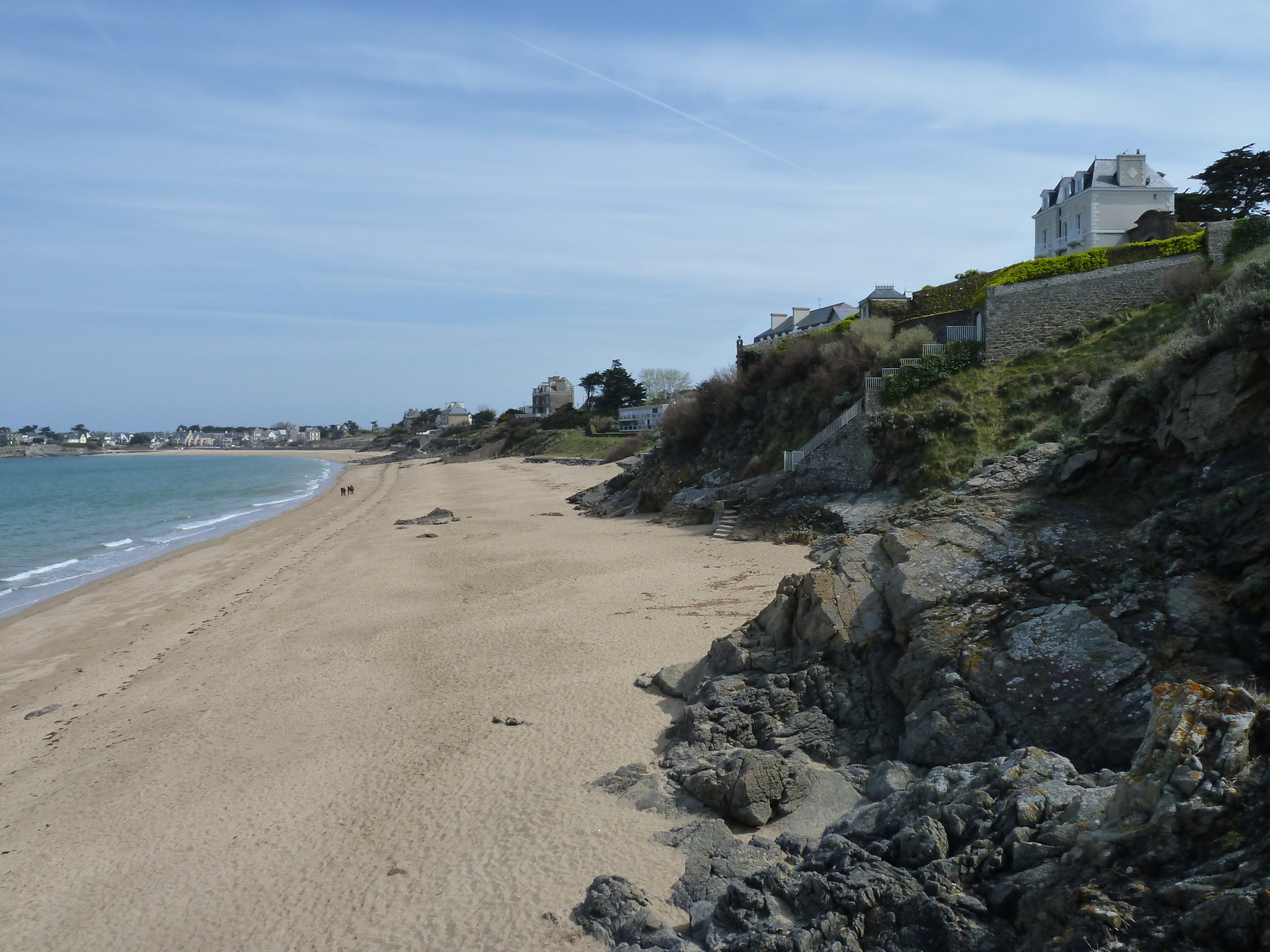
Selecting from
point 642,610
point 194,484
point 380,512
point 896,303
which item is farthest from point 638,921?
point 194,484

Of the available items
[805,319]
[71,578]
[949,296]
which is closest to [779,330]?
[805,319]

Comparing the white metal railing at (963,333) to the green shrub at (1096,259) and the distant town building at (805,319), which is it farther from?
the distant town building at (805,319)

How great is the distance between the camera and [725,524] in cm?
2353

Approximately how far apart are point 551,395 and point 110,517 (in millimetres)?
72589

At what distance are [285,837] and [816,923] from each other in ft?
19.4

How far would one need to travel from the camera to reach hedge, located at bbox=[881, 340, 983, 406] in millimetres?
22875

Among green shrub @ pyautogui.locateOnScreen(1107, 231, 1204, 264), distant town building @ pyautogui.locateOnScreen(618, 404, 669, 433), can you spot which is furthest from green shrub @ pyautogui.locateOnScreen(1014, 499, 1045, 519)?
distant town building @ pyautogui.locateOnScreen(618, 404, 669, 433)

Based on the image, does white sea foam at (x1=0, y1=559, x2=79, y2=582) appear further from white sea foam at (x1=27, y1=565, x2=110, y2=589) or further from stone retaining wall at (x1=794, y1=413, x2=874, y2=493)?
stone retaining wall at (x1=794, y1=413, x2=874, y2=493)

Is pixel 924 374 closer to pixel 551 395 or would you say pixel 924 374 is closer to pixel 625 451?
pixel 625 451

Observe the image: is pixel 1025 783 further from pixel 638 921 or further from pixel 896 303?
pixel 896 303

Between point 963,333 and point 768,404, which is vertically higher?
point 963,333

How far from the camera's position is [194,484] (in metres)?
70.7

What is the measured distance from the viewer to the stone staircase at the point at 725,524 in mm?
23047

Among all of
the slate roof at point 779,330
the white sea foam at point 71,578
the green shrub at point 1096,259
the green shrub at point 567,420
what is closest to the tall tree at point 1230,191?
the green shrub at point 1096,259
